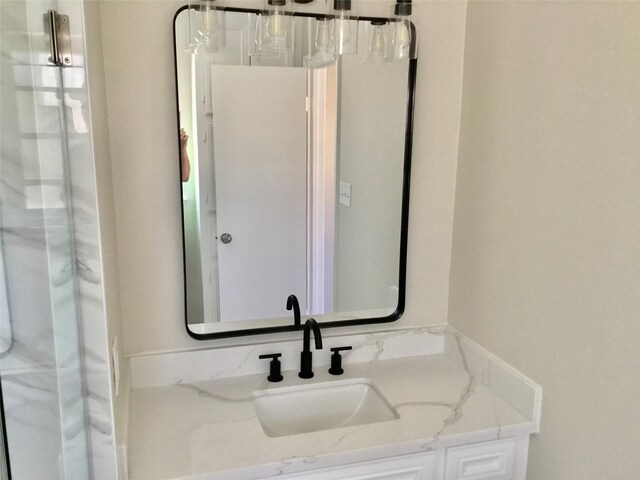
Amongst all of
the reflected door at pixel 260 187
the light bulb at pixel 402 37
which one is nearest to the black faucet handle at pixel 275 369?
the reflected door at pixel 260 187

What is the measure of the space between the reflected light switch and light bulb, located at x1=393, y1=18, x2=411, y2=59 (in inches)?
16.5

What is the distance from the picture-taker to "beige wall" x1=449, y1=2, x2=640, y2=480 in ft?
3.67

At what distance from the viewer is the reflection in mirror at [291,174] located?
5.01ft

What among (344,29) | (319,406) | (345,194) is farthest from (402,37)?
(319,406)

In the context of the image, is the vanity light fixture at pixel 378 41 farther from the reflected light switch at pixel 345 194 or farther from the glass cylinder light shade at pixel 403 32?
the reflected light switch at pixel 345 194

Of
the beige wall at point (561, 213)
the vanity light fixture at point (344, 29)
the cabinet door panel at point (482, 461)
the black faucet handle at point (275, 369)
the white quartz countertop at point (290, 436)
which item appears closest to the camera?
the beige wall at point (561, 213)

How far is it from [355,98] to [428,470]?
1.09 meters

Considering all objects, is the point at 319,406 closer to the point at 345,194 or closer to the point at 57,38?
the point at 345,194

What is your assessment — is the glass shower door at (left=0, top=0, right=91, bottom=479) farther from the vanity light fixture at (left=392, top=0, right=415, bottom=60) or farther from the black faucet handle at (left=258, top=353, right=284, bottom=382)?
the vanity light fixture at (left=392, top=0, right=415, bottom=60)

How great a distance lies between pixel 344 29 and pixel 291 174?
446 millimetres

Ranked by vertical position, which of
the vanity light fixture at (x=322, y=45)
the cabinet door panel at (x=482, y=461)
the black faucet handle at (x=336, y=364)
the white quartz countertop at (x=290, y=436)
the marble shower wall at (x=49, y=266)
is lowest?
the cabinet door panel at (x=482, y=461)

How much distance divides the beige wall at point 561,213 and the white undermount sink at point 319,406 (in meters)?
0.40

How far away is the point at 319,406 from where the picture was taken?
1625 millimetres

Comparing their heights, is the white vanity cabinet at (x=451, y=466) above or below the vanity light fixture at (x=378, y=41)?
below
